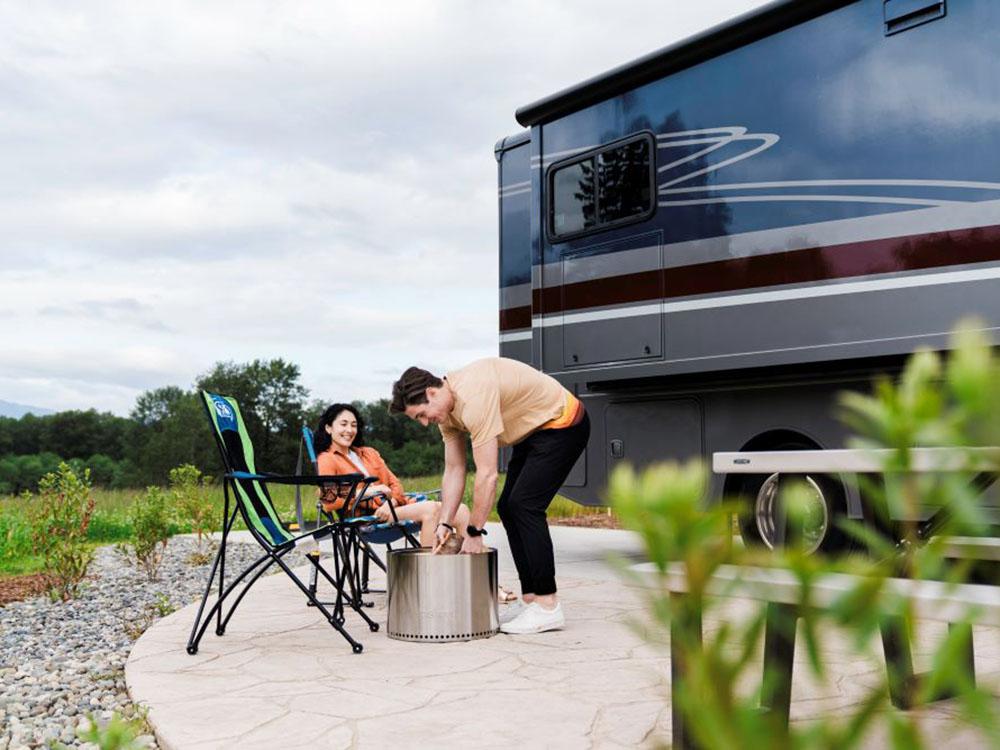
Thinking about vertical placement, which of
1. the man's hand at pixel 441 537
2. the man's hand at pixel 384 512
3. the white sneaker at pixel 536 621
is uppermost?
the man's hand at pixel 384 512

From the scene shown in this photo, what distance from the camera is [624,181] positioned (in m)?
5.77

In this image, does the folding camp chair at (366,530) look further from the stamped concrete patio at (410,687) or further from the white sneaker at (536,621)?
the white sneaker at (536,621)

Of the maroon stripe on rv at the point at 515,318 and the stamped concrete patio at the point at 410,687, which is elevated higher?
the maroon stripe on rv at the point at 515,318

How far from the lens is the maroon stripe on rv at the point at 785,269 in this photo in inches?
169

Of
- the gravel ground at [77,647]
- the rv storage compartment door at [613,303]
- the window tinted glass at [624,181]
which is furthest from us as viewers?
the window tinted glass at [624,181]

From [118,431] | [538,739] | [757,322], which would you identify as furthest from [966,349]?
[118,431]

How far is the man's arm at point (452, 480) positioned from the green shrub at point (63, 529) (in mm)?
2484

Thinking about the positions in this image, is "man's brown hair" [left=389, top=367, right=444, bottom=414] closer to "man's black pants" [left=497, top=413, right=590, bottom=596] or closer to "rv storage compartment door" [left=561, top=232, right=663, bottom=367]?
"man's black pants" [left=497, top=413, right=590, bottom=596]

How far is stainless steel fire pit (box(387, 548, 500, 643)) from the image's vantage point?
380cm

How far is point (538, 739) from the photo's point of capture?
2.57 metres

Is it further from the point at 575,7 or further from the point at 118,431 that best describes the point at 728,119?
the point at 118,431

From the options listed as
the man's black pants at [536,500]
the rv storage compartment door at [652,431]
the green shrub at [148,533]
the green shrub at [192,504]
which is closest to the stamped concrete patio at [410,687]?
the man's black pants at [536,500]

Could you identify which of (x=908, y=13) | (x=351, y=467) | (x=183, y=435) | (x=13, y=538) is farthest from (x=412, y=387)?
(x=183, y=435)

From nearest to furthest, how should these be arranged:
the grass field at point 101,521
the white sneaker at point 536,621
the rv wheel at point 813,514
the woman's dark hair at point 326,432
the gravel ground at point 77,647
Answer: the gravel ground at point 77,647, the white sneaker at point 536,621, the rv wheel at point 813,514, the woman's dark hair at point 326,432, the grass field at point 101,521
